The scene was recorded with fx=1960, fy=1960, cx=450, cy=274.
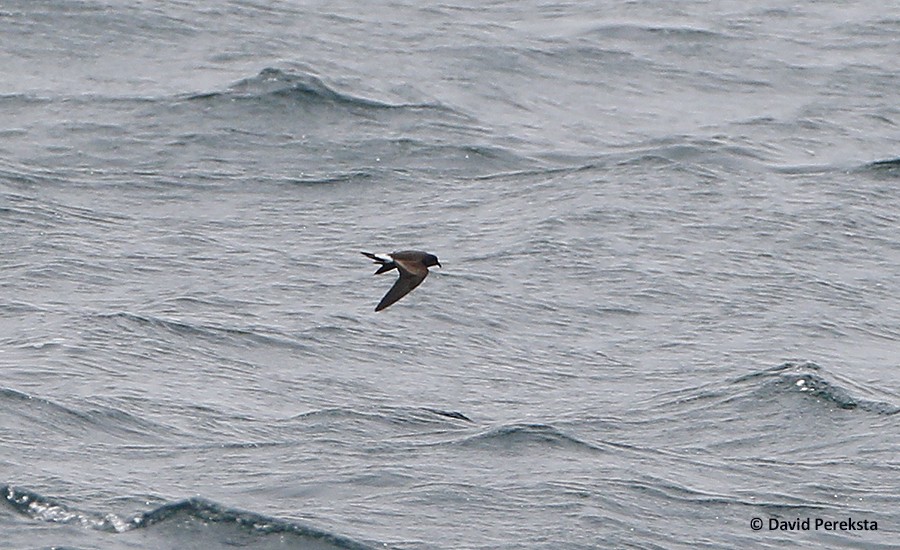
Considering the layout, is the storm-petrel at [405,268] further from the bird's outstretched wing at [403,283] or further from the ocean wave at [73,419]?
the ocean wave at [73,419]

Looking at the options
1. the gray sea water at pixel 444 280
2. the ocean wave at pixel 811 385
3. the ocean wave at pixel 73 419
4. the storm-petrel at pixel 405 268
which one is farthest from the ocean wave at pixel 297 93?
the ocean wave at pixel 73 419

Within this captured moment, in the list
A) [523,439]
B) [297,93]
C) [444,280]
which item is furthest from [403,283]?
[297,93]

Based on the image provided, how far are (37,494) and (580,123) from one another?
1189 centimetres

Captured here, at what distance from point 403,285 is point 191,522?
256 cm

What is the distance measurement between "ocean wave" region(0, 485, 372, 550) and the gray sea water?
3 centimetres

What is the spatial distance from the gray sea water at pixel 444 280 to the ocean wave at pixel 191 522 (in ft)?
0.09

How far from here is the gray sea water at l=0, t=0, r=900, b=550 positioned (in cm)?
1347

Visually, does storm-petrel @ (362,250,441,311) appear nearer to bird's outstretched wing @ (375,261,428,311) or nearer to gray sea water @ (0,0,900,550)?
bird's outstretched wing @ (375,261,428,311)

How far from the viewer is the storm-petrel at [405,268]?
14.1 metres

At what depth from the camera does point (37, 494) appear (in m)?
12.9

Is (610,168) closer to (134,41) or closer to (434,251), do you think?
(434,251)

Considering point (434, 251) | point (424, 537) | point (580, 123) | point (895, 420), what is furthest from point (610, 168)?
point (424, 537)

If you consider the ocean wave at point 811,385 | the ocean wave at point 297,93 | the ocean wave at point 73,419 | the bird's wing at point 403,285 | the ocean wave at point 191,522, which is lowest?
the ocean wave at point 73,419

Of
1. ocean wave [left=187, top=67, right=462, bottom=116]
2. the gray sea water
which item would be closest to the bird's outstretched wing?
the gray sea water
